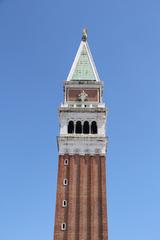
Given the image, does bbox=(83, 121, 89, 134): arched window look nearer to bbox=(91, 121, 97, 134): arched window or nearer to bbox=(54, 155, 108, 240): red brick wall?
bbox=(91, 121, 97, 134): arched window

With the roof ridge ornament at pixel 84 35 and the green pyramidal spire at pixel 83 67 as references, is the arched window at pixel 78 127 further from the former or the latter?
the roof ridge ornament at pixel 84 35

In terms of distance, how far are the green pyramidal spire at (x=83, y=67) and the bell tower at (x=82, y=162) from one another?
0.46ft

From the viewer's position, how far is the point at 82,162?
5053cm

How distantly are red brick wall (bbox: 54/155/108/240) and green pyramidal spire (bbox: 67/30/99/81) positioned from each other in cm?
1343

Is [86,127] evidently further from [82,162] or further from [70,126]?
[82,162]

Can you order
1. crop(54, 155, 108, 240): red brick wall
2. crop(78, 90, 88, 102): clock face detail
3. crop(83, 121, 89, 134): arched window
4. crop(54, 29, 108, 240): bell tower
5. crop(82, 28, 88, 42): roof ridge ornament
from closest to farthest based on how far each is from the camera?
crop(54, 155, 108, 240): red brick wall
crop(54, 29, 108, 240): bell tower
crop(83, 121, 89, 134): arched window
crop(78, 90, 88, 102): clock face detail
crop(82, 28, 88, 42): roof ridge ornament

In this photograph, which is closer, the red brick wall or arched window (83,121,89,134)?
the red brick wall

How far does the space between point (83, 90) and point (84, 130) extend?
21.8 ft

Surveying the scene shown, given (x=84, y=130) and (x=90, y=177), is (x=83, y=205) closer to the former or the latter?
(x=90, y=177)

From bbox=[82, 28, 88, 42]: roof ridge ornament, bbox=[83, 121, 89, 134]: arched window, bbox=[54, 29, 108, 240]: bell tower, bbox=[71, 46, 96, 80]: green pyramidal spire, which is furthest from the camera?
bbox=[82, 28, 88, 42]: roof ridge ornament

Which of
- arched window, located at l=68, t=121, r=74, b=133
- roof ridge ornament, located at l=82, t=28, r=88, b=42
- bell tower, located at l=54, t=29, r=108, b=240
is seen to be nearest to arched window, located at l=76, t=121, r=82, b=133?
bell tower, located at l=54, t=29, r=108, b=240

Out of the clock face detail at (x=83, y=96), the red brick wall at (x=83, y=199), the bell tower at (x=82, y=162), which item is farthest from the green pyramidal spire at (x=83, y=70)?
the red brick wall at (x=83, y=199)

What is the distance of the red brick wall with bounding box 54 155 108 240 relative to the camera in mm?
45281

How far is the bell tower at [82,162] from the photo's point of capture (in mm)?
45781
